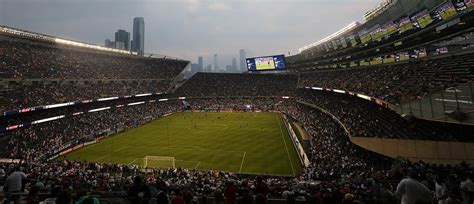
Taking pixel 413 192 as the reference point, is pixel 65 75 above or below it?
above

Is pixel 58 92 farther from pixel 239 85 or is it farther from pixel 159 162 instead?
pixel 239 85

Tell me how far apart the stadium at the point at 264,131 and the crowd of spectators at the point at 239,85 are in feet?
46.3

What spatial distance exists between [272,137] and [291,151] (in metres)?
9.60

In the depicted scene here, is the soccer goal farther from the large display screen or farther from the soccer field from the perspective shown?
the large display screen

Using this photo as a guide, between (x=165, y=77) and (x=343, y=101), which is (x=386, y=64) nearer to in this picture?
(x=343, y=101)

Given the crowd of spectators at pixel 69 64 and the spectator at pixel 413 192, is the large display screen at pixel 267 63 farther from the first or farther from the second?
the spectator at pixel 413 192

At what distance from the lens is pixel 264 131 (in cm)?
5331

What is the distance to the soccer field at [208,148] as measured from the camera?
3288cm

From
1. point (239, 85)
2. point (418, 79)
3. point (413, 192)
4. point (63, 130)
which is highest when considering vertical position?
point (239, 85)

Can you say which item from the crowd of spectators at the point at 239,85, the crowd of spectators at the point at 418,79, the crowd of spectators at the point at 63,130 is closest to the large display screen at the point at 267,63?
the crowd of spectators at the point at 239,85

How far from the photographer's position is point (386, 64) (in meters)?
45.4

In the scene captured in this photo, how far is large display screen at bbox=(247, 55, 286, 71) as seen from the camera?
91.1m

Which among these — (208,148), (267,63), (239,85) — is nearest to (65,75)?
(208,148)

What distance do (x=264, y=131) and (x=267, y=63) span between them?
44555 mm
